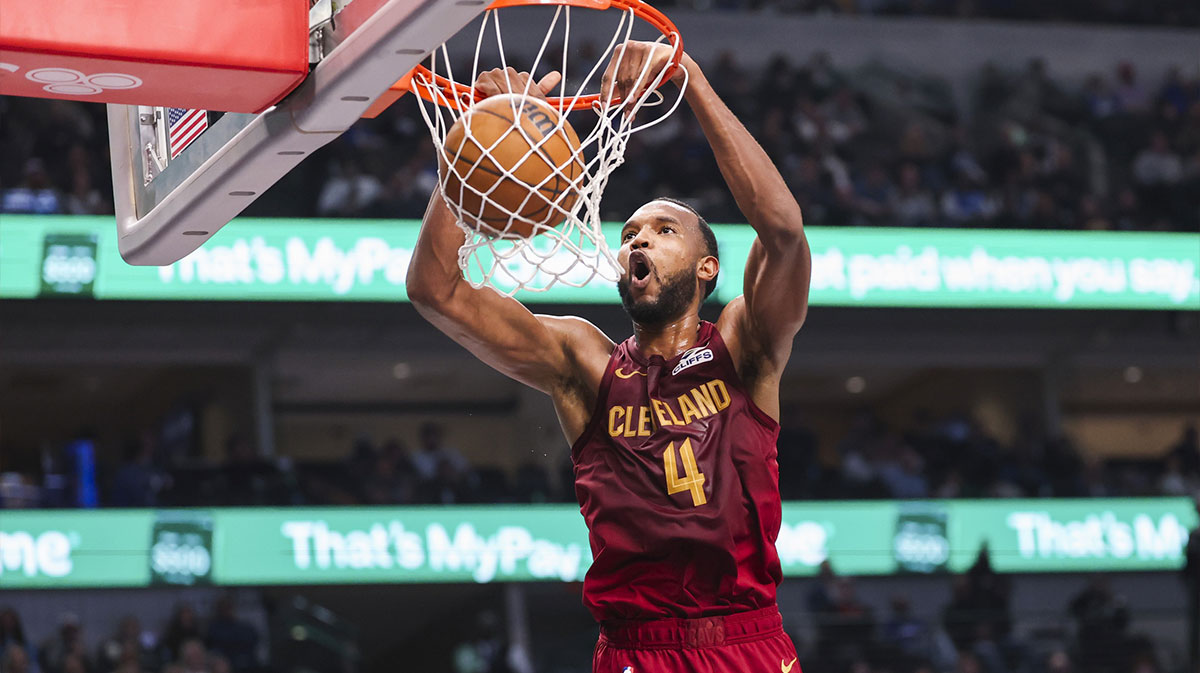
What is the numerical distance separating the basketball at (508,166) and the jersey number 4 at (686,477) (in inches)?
26.7

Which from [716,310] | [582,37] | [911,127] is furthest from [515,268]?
[911,127]

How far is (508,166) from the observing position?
3424mm

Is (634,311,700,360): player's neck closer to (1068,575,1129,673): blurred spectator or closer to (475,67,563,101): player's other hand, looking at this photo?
(475,67,563,101): player's other hand

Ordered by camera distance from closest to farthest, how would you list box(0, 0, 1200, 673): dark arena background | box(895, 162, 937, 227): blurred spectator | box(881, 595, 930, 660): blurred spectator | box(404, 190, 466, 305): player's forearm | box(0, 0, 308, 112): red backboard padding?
box(0, 0, 308, 112): red backboard padding
box(404, 190, 466, 305): player's forearm
box(881, 595, 930, 660): blurred spectator
box(0, 0, 1200, 673): dark arena background
box(895, 162, 937, 227): blurred spectator

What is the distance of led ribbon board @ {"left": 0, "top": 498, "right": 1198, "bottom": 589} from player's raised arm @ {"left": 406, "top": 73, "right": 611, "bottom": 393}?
29.4 ft

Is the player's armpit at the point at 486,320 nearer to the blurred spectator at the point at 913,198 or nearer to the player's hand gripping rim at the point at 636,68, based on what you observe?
the player's hand gripping rim at the point at 636,68

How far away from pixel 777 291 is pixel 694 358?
32 cm

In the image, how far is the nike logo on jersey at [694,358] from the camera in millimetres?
3842

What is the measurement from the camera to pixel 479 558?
12969mm

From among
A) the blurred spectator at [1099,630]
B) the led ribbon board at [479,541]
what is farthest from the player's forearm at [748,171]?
A: the blurred spectator at [1099,630]

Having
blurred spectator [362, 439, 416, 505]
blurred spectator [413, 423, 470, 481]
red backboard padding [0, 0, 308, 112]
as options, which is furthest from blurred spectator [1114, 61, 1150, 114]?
red backboard padding [0, 0, 308, 112]

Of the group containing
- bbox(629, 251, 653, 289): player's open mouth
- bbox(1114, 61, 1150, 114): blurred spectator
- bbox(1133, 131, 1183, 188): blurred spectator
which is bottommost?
bbox(629, 251, 653, 289): player's open mouth

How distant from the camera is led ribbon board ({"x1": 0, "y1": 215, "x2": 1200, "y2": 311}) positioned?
12.6m

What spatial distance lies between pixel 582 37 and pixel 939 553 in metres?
7.51
